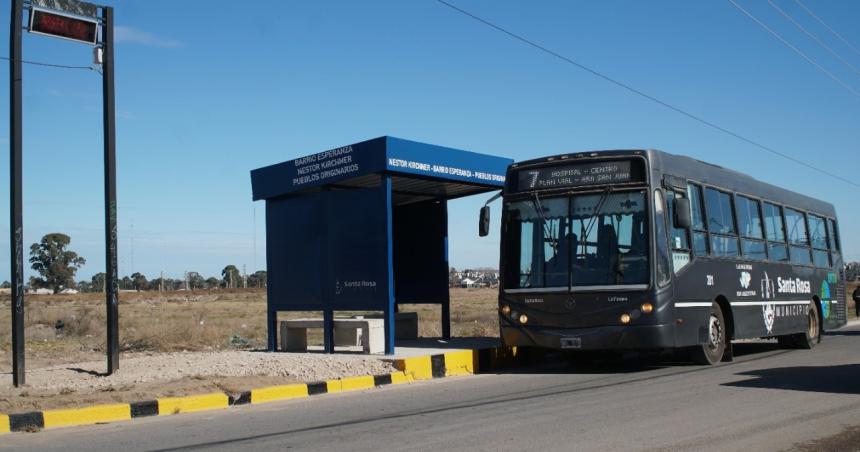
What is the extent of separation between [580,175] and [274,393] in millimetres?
5762

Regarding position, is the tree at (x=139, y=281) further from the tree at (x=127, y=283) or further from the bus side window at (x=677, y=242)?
the bus side window at (x=677, y=242)

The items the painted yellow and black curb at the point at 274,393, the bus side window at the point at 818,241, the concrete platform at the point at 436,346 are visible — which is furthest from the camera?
the bus side window at the point at 818,241

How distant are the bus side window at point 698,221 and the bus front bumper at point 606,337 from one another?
1802mm

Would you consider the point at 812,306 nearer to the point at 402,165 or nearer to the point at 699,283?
the point at 699,283

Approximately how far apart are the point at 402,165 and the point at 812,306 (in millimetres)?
10460

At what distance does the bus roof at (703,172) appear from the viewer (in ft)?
42.8

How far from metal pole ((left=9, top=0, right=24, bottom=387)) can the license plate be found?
7853 mm

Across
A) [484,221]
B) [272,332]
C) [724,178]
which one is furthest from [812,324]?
[272,332]

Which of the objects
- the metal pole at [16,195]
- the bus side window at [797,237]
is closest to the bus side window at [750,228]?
the bus side window at [797,237]

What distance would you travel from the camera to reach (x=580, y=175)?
1323 centimetres

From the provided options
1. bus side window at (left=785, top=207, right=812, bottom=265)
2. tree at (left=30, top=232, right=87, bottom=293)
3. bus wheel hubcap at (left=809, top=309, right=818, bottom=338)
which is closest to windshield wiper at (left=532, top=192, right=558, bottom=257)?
bus side window at (left=785, top=207, right=812, bottom=265)

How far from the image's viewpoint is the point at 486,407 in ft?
31.9

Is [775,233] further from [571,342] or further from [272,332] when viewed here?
[272,332]

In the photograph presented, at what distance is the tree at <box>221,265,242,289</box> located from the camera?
549ft
